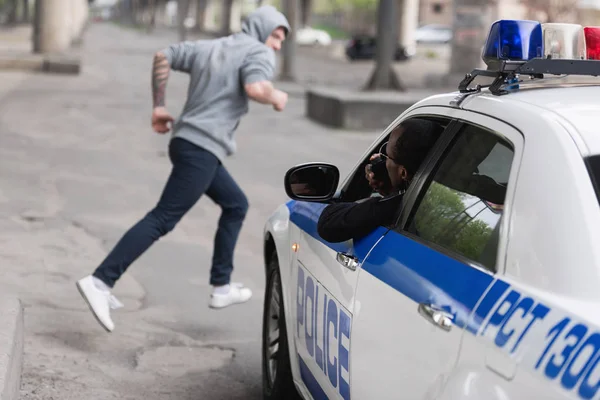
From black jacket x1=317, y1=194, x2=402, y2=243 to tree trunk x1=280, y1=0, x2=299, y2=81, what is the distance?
83.8 feet

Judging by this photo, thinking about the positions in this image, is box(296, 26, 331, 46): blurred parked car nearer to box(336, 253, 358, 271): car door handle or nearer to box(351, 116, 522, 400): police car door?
box(336, 253, 358, 271): car door handle

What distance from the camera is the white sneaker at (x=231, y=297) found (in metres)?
6.69

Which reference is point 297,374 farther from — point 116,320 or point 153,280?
point 153,280

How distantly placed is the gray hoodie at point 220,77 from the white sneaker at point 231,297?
34.3 inches

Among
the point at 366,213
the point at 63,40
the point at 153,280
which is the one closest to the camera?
the point at 366,213

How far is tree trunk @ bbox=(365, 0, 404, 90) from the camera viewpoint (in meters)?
22.5

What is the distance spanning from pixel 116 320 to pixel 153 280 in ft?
3.61

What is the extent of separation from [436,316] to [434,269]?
0.69ft

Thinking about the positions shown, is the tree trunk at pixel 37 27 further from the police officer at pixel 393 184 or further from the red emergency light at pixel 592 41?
the red emergency light at pixel 592 41

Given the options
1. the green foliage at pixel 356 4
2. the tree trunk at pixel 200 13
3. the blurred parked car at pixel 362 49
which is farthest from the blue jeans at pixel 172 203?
the green foliage at pixel 356 4

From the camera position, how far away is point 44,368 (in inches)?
215

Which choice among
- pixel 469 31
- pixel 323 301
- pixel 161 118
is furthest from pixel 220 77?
pixel 469 31

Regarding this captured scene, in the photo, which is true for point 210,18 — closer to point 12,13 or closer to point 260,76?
point 12,13

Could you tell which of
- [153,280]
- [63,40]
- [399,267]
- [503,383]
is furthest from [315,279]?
[63,40]
